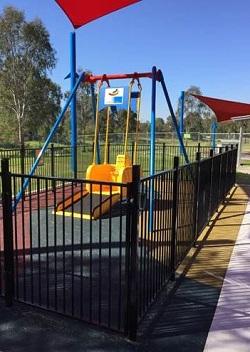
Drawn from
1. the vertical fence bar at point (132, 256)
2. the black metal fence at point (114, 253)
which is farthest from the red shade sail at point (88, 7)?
the vertical fence bar at point (132, 256)

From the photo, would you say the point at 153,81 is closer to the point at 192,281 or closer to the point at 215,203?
the point at 215,203

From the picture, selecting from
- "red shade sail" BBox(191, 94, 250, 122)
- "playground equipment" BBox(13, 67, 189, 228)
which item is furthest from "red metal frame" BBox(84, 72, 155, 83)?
"red shade sail" BBox(191, 94, 250, 122)

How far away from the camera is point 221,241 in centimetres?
656

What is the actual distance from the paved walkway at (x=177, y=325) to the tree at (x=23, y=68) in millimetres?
38583

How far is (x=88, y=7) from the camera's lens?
5902mm

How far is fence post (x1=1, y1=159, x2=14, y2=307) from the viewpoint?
12.1 ft

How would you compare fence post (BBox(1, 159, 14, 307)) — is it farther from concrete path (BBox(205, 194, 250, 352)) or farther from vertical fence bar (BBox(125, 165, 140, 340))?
concrete path (BBox(205, 194, 250, 352))

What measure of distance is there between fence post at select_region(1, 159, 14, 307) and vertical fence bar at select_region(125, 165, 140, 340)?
127 cm

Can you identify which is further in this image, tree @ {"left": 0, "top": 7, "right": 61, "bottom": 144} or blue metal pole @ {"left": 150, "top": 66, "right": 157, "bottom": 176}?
tree @ {"left": 0, "top": 7, "right": 61, "bottom": 144}

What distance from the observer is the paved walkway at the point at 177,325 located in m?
3.21

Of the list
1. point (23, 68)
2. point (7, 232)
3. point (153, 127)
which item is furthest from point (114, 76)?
point (23, 68)

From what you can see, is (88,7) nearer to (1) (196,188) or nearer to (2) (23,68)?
(1) (196,188)

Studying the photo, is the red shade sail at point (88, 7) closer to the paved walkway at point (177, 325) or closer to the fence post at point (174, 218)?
the fence post at point (174, 218)

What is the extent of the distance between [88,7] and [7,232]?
3792 mm
